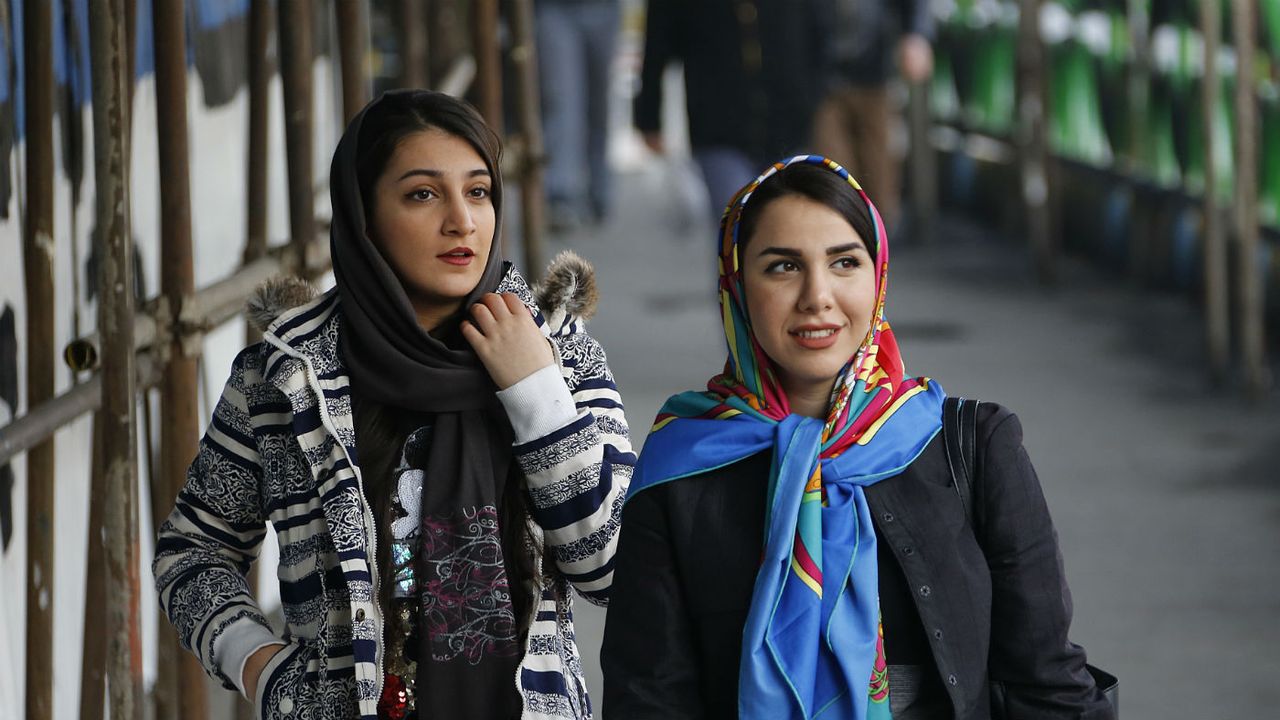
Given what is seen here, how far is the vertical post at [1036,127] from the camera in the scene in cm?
975

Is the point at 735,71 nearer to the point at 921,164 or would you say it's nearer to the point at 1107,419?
the point at 1107,419

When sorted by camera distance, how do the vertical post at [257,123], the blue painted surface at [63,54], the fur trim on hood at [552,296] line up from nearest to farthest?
the fur trim on hood at [552,296] < the blue painted surface at [63,54] < the vertical post at [257,123]

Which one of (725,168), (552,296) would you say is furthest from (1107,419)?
(552,296)

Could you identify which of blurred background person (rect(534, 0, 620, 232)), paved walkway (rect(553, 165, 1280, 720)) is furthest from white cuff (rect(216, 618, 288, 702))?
blurred background person (rect(534, 0, 620, 232))

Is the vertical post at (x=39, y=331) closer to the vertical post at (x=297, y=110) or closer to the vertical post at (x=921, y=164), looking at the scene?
the vertical post at (x=297, y=110)

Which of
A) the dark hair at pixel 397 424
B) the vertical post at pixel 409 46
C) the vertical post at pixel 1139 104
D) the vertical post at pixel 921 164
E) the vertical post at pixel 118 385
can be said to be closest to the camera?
the dark hair at pixel 397 424

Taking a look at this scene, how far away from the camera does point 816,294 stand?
87.8 inches

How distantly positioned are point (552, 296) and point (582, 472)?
10.5 inches

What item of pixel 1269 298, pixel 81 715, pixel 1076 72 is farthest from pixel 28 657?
pixel 1076 72

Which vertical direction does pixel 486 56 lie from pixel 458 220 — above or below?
above

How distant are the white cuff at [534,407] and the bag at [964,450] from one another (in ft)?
1.54

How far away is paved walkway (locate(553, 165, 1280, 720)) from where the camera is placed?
5.06m

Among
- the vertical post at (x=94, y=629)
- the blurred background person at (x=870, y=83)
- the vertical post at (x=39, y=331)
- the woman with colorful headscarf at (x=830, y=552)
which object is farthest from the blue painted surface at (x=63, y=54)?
the blurred background person at (x=870, y=83)

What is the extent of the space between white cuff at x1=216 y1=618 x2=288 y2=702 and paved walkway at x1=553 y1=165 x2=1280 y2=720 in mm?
2386
